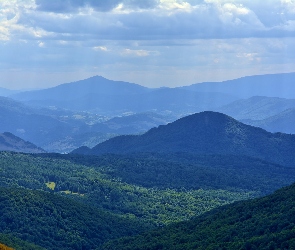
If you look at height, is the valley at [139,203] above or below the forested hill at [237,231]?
below

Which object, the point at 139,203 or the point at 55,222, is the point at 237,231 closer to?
the point at 55,222

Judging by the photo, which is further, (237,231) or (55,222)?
(55,222)

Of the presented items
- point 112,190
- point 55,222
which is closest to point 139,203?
point 112,190

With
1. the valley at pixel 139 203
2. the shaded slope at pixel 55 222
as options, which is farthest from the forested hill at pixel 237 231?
the shaded slope at pixel 55 222

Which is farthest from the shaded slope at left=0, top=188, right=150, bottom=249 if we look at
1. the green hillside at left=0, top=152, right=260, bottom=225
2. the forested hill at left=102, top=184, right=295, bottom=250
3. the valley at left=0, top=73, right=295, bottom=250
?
the green hillside at left=0, top=152, right=260, bottom=225

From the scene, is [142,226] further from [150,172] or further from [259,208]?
[150,172]

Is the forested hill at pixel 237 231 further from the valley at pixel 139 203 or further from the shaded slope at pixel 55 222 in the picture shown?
the shaded slope at pixel 55 222
